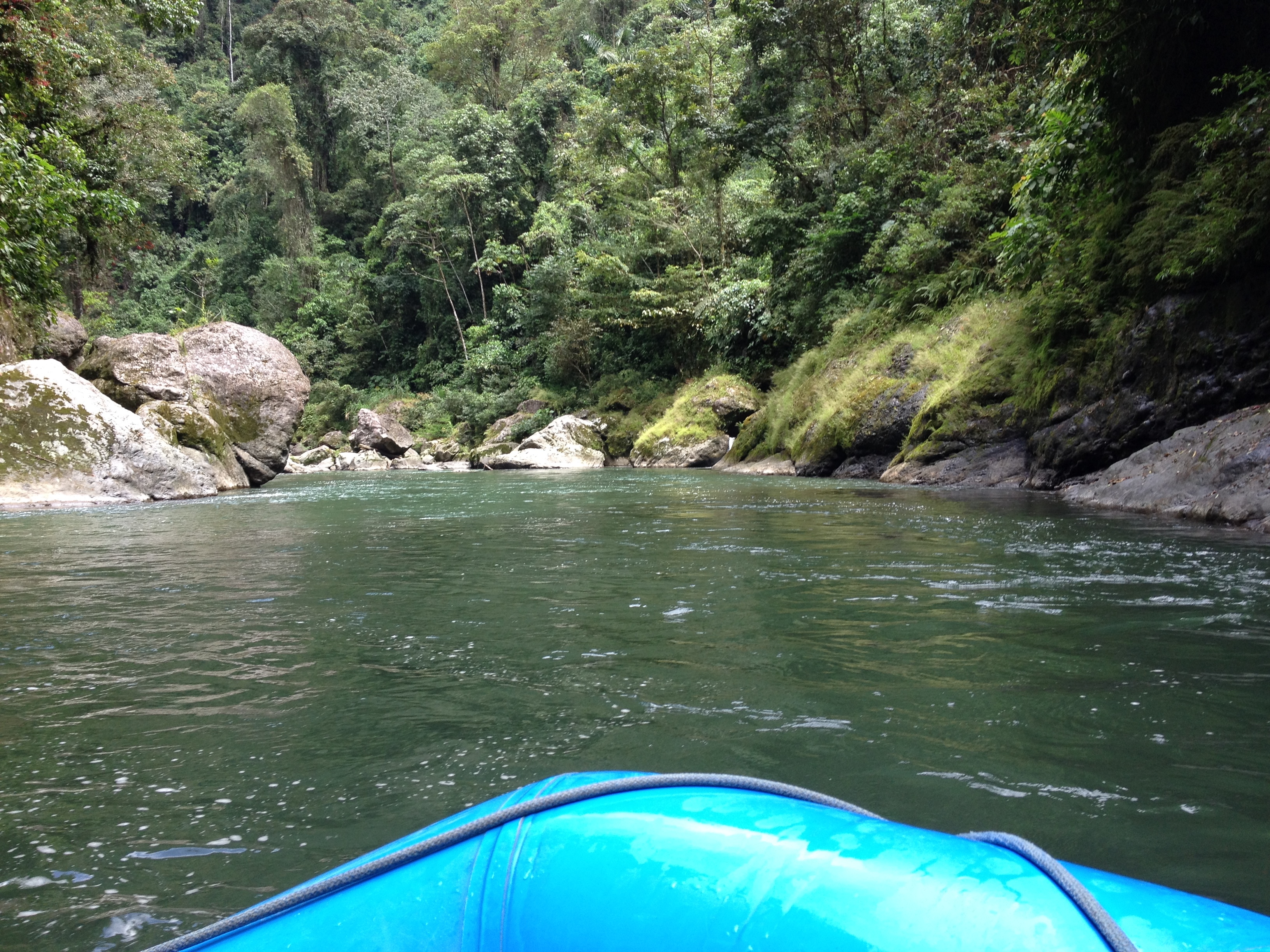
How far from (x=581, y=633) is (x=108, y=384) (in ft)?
42.0

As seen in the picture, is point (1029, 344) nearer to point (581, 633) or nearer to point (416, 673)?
point (581, 633)

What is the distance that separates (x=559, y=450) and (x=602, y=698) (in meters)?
19.8

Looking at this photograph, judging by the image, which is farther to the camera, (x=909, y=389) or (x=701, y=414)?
(x=701, y=414)

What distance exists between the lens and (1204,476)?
6.75 meters

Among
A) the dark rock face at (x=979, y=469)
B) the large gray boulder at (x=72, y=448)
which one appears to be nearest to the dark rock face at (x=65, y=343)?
the large gray boulder at (x=72, y=448)

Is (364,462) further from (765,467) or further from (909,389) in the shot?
(909,389)

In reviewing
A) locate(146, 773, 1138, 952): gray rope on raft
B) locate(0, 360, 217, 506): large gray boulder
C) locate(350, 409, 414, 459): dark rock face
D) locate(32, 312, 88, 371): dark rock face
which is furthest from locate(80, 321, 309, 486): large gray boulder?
locate(146, 773, 1138, 952): gray rope on raft

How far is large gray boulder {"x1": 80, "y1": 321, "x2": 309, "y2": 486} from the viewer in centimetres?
1325

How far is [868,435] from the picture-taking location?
1309 cm

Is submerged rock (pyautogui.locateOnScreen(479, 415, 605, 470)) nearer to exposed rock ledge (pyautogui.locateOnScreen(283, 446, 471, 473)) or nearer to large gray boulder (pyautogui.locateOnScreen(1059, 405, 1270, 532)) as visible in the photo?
exposed rock ledge (pyautogui.locateOnScreen(283, 446, 471, 473))

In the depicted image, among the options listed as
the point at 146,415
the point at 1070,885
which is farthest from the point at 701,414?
the point at 1070,885

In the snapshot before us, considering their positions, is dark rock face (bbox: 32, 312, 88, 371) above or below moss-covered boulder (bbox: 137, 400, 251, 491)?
above

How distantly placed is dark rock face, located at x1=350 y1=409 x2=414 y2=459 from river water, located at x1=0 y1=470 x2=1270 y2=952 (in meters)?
21.1

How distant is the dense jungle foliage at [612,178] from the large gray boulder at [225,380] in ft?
4.74
